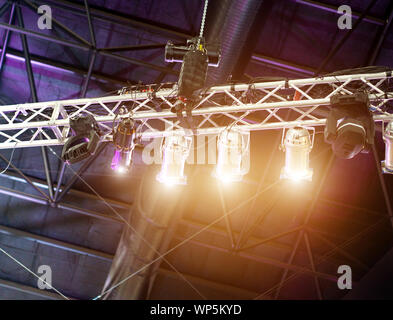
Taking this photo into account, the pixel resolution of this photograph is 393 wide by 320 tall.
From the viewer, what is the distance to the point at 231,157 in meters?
3.82

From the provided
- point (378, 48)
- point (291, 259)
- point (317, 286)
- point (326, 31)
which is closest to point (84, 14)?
point (326, 31)

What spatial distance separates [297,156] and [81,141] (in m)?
2.19

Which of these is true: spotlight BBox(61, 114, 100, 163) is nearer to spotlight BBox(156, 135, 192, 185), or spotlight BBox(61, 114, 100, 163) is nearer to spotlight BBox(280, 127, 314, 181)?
spotlight BBox(156, 135, 192, 185)

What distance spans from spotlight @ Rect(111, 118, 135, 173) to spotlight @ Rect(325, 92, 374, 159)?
6.44 ft

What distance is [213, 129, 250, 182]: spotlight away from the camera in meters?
3.77

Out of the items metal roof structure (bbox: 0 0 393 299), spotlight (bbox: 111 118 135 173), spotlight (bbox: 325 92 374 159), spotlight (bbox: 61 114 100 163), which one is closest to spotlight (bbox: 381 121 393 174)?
spotlight (bbox: 325 92 374 159)

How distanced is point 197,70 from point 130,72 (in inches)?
117

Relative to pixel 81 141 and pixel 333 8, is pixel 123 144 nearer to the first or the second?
pixel 81 141

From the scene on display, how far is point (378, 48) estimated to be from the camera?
5.24m

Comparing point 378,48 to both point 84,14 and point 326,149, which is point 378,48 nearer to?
point 326,149

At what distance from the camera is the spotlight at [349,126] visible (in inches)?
127

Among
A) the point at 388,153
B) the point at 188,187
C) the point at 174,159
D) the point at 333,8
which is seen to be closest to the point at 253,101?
the point at 174,159

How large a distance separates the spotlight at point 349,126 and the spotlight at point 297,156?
0.37m

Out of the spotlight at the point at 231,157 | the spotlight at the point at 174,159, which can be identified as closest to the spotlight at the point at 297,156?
the spotlight at the point at 231,157
